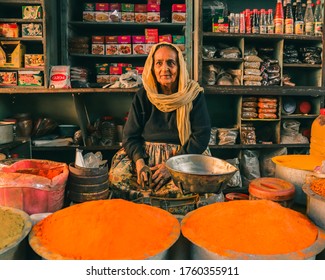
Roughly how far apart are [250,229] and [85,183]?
0.71 m

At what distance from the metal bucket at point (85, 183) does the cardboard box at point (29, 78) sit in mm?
1750

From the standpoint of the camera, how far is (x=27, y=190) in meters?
1.15

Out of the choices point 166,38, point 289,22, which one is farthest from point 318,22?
point 166,38

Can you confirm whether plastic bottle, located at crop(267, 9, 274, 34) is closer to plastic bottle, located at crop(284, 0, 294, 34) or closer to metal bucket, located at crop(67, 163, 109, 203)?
plastic bottle, located at crop(284, 0, 294, 34)

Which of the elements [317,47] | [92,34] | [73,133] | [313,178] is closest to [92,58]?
[92,34]

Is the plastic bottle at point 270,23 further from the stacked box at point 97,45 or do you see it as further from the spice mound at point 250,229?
the spice mound at point 250,229

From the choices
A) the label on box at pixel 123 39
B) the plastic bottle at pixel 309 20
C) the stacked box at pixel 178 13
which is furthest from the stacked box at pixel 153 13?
the plastic bottle at pixel 309 20

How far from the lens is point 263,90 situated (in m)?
3.05

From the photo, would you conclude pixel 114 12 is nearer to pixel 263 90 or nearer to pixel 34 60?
pixel 34 60

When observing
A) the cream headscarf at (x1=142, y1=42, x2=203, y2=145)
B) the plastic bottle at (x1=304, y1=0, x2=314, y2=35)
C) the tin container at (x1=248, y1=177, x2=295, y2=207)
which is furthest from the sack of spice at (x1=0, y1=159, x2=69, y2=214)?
the plastic bottle at (x1=304, y1=0, x2=314, y2=35)

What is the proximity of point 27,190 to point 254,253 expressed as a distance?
0.78 meters

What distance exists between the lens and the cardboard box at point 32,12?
2.78 m
